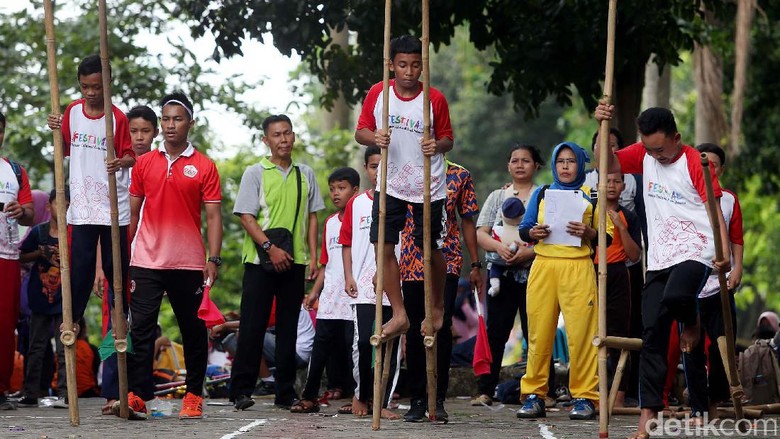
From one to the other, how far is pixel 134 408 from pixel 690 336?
12.3ft

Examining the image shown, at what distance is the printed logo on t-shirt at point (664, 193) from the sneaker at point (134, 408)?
3.73 metres

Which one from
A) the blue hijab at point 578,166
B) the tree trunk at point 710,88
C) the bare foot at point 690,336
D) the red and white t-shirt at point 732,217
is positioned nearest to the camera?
the bare foot at point 690,336

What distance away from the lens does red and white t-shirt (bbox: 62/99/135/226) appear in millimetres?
10180

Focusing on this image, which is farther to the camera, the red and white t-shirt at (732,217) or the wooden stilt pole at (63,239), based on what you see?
the red and white t-shirt at (732,217)

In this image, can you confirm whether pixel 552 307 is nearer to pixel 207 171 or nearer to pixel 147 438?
pixel 207 171

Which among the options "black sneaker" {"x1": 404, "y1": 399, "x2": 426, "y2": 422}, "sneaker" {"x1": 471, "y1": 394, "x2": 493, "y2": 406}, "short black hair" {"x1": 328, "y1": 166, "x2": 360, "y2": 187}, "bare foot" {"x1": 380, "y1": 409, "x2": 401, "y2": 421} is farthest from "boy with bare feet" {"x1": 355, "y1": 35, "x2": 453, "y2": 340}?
"sneaker" {"x1": 471, "y1": 394, "x2": 493, "y2": 406}

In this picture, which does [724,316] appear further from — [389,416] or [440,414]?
[389,416]

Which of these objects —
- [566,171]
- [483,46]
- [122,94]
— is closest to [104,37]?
[566,171]

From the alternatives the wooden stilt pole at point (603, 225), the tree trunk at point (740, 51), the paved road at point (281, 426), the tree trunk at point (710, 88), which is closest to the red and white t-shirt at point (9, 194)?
the paved road at point (281, 426)

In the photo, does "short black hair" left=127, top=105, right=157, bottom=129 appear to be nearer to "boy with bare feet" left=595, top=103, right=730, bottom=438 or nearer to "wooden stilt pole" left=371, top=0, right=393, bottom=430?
"wooden stilt pole" left=371, top=0, right=393, bottom=430

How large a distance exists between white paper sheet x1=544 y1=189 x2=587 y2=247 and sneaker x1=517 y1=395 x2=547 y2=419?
1141 millimetres

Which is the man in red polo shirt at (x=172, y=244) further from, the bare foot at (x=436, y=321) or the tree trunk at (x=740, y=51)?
the tree trunk at (x=740, y=51)

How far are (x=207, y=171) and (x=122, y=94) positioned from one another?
25.9 ft

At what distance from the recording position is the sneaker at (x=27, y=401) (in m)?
11.8
